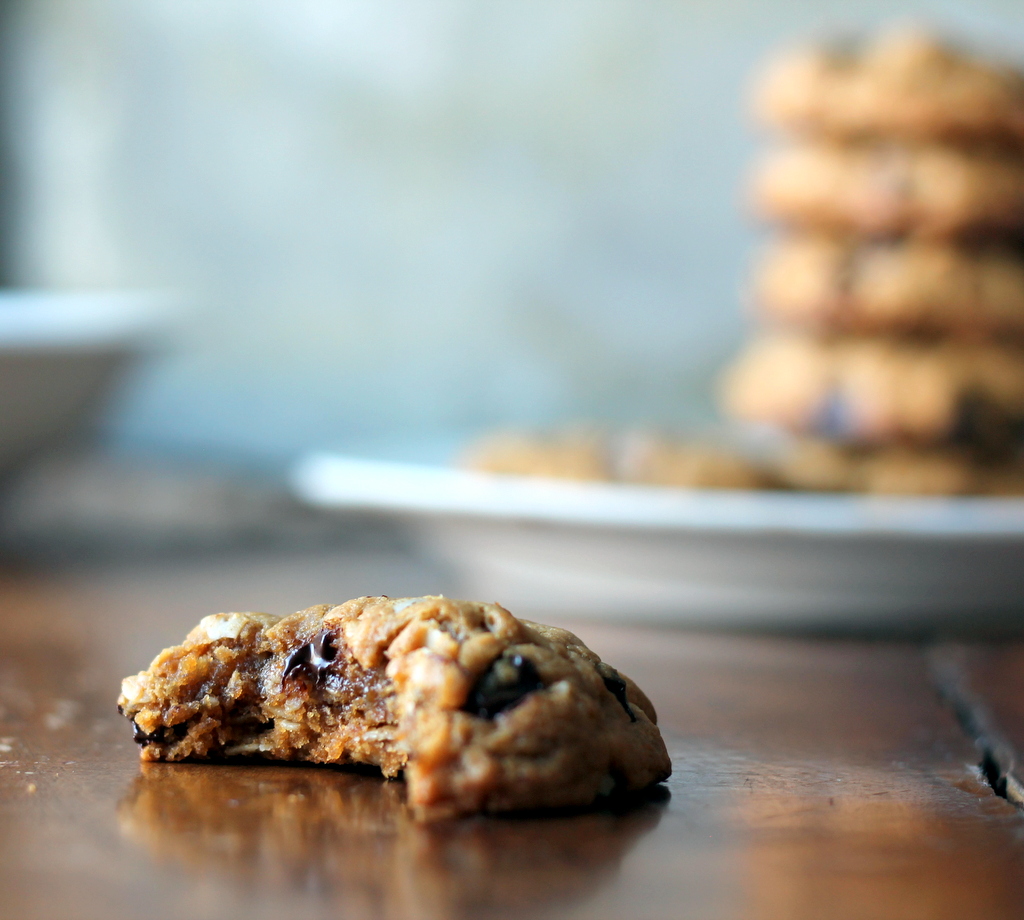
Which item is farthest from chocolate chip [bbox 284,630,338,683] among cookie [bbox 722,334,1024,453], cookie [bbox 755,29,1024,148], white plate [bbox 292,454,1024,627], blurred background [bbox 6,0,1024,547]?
blurred background [bbox 6,0,1024,547]

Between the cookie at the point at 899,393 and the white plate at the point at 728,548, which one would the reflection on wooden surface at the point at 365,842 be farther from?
the cookie at the point at 899,393

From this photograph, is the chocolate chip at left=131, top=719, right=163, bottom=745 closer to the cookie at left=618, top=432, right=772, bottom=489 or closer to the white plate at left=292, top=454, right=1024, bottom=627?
the white plate at left=292, top=454, right=1024, bottom=627

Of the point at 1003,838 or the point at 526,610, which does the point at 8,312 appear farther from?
the point at 1003,838

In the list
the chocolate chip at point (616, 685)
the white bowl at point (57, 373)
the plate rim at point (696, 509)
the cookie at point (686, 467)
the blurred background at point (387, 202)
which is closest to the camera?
the chocolate chip at point (616, 685)

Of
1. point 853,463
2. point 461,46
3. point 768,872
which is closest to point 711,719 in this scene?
point 768,872

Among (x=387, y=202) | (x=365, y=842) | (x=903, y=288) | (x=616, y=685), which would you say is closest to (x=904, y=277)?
(x=903, y=288)

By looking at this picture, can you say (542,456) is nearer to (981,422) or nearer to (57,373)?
(981,422)

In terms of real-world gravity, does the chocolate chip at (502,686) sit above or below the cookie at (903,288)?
below

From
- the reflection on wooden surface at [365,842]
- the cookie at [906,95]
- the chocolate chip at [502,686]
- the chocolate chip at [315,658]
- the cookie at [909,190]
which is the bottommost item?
the reflection on wooden surface at [365,842]

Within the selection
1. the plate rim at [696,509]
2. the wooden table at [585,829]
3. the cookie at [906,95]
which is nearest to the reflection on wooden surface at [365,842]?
the wooden table at [585,829]
